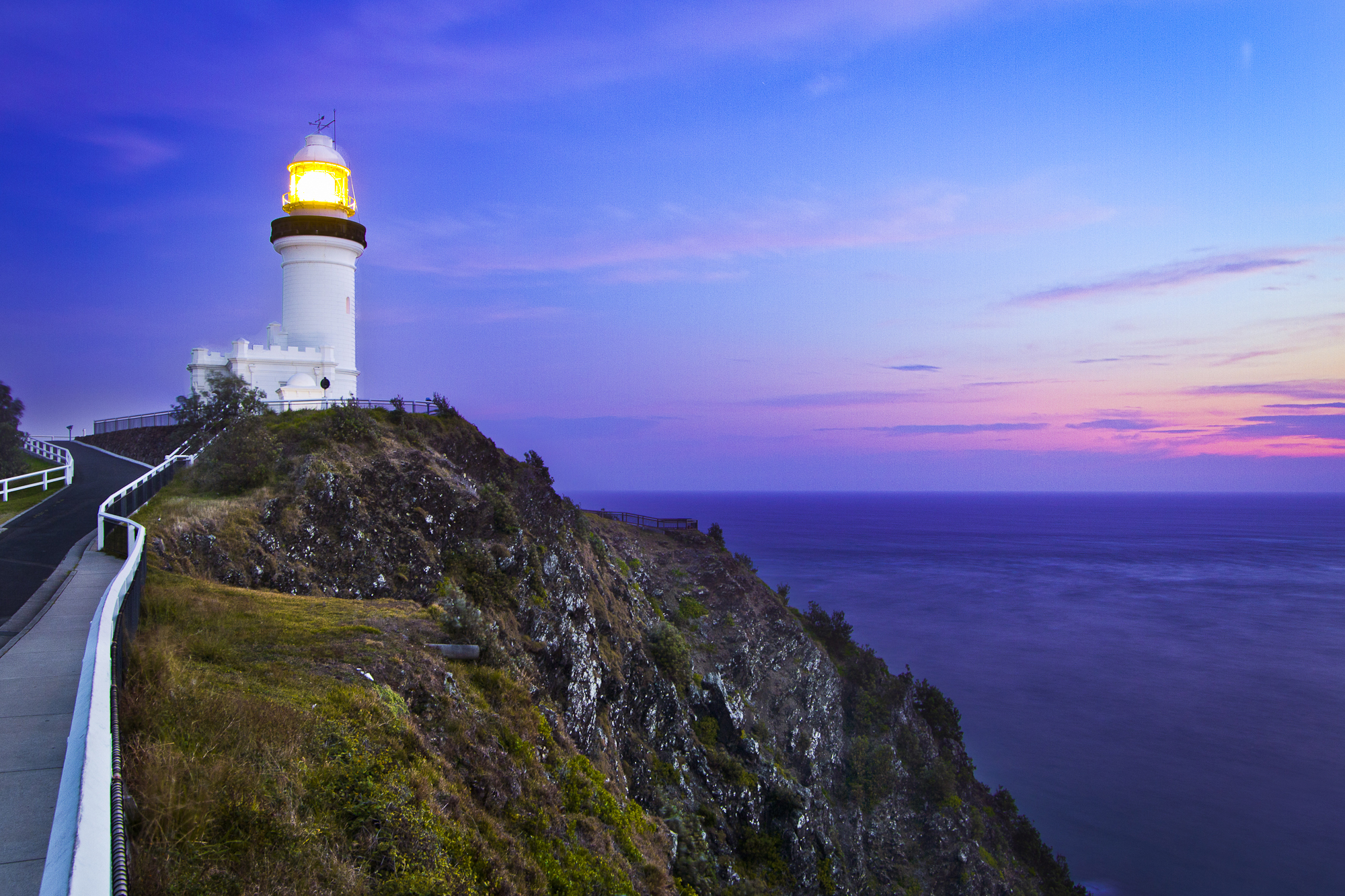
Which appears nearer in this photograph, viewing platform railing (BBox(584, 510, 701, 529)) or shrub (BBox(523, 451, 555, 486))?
shrub (BBox(523, 451, 555, 486))

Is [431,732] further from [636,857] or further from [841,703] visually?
[841,703]

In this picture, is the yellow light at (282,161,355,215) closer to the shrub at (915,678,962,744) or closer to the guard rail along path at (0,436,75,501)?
the guard rail along path at (0,436,75,501)

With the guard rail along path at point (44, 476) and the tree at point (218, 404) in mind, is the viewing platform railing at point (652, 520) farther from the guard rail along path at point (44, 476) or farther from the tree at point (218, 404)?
the guard rail along path at point (44, 476)

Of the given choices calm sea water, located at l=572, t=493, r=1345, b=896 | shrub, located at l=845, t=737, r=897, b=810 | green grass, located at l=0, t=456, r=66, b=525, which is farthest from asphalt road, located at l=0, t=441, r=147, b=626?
calm sea water, located at l=572, t=493, r=1345, b=896

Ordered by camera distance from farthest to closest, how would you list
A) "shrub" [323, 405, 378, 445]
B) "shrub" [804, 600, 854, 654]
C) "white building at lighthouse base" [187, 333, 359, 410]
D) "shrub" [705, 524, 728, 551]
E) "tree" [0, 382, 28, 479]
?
"shrub" [705, 524, 728, 551] → "shrub" [804, 600, 854, 654] → "white building at lighthouse base" [187, 333, 359, 410] → "tree" [0, 382, 28, 479] → "shrub" [323, 405, 378, 445]

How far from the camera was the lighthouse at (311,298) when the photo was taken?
35781 millimetres

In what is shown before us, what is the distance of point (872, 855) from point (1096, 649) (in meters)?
46.5

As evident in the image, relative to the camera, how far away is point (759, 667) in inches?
1361

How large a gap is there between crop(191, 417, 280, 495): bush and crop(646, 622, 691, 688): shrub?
1508 centimetres

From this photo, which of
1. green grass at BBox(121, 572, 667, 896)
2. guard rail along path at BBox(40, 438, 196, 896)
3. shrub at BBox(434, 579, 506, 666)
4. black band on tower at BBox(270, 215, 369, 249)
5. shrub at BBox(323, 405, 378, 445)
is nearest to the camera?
guard rail along path at BBox(40, 438, 196, 896)

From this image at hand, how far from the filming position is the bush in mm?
20594

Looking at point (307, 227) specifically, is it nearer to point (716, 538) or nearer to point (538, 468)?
point (538, 468)

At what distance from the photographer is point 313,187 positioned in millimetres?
38031

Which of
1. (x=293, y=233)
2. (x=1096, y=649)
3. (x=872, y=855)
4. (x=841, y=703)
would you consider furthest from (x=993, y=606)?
(x=293, y=233)
